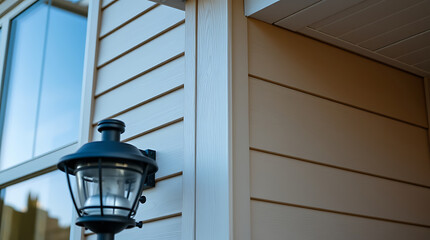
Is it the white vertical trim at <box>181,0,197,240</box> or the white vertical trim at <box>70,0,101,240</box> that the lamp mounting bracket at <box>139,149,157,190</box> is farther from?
the white vertical trim at <box>70,0,101,240</box>

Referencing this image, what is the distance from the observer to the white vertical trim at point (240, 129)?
1.71 metres

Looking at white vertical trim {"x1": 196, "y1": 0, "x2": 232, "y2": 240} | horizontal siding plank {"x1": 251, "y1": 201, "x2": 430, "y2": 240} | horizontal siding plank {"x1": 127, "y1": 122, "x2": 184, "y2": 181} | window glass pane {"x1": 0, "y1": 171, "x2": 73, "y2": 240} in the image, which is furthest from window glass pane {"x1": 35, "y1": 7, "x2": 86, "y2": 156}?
horizontal siding plank {"x1": 251, "y1": 201, "x2": 430, "y2": 240}

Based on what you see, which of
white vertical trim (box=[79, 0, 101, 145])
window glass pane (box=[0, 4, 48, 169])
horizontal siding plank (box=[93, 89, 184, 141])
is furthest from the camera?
window glass pane (box=[0, 4, 48, 169])

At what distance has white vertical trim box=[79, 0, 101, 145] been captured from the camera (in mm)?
2471

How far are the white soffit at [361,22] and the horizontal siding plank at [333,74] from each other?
0.04 metres

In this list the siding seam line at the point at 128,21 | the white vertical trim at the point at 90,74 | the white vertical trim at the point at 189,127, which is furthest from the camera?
the white vertical trim at the point at 90,74

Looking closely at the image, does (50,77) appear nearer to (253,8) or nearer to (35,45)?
(35,45)

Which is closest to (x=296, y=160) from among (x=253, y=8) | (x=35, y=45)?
(x=253, y=8)

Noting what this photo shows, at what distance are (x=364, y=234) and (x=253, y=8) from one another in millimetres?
851

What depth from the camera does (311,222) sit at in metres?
1.89

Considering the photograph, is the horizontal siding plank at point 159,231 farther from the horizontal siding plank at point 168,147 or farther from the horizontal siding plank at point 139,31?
the horizontal siding plank at point 139,31

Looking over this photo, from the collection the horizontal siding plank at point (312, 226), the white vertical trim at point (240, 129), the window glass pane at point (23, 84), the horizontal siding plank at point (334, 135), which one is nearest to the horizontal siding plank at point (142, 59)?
the white vertical trim at point (240, 129)

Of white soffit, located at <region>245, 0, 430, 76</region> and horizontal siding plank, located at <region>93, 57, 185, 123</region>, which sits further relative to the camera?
horizontal siding plank, located at <region>93, 57, 185, 123</region>

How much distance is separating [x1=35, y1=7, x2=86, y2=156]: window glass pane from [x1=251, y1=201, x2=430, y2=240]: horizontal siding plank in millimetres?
1465
